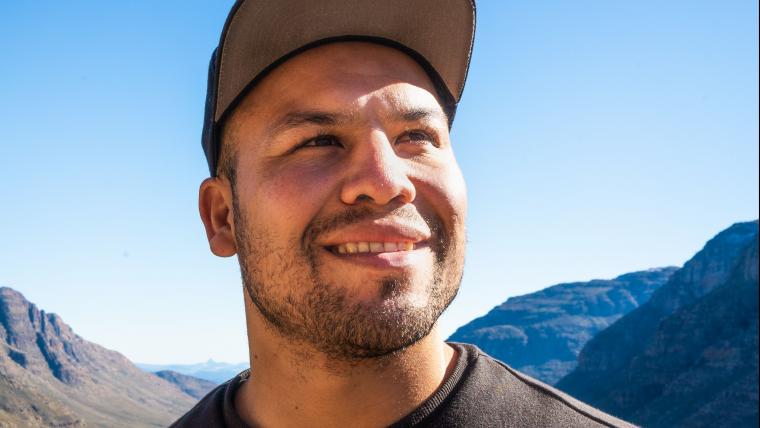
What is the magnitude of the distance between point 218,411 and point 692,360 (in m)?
151

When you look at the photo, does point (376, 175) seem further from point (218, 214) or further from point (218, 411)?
point (218, 411)

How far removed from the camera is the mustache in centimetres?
244

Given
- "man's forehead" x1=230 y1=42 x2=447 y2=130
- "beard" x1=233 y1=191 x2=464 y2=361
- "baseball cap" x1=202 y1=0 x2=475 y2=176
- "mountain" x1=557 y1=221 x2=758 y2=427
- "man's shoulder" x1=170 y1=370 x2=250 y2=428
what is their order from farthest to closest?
"mountain" x1=557 y1=221 x2=758 y2=427
"man's shoulder" x1=170 y1=370 x2=250 y2=428
"baseball cap" x1=202 y1=0 x2=475 y2=176
"man's forehead" x1=230 y1=42 x2=447 y2=130
"beard" x1=233 y1=191 x2=464 y2=361

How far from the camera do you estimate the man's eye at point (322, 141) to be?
2.63 m

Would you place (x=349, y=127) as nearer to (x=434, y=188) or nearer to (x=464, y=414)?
(x=434, y=188)

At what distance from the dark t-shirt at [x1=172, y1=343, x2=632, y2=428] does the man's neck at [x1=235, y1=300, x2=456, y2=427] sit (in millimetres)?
69

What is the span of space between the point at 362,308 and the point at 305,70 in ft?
3.47

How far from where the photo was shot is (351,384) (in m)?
2.57

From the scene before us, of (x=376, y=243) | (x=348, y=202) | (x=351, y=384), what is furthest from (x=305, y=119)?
(x=351, y=384)

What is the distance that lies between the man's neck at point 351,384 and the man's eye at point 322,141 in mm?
795

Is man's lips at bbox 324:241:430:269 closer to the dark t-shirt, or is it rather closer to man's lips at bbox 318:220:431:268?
man's lips at bbox 318:220:431:268

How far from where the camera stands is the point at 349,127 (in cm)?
260

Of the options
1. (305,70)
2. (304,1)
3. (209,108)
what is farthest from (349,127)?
(209,108)

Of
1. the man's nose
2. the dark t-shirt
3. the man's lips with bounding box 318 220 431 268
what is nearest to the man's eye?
the man's nose
